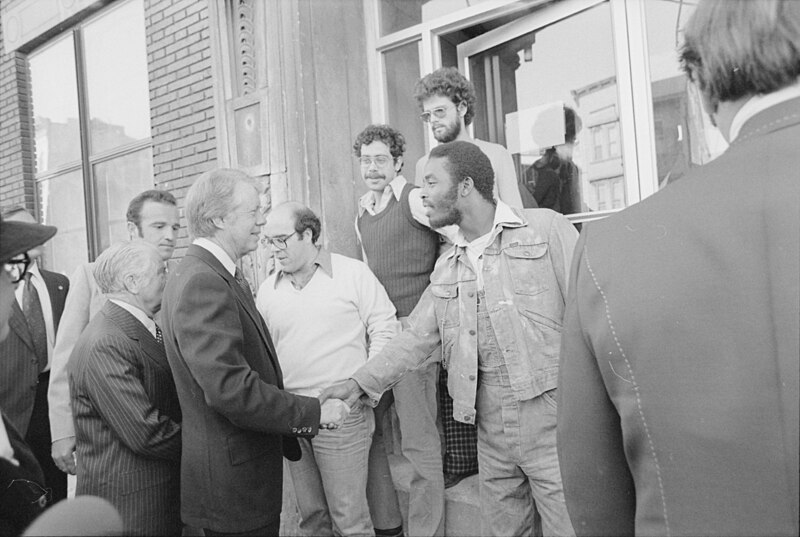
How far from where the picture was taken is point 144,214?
13.3ft

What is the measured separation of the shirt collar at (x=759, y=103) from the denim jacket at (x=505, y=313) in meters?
1.75

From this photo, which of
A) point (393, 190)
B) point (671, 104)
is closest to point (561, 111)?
point (671, 104)

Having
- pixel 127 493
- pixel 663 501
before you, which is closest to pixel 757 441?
pixel 663 501

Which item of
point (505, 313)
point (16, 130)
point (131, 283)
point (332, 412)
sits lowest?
point (332, 412)

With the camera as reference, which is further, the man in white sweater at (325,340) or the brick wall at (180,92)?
the brick wall at (180,92)

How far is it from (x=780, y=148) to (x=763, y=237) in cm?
16

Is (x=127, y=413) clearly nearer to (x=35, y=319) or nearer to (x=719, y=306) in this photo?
(x=35, y=319)

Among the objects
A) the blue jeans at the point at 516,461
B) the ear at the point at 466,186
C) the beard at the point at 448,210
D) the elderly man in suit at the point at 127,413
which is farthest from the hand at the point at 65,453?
the ear at the point at 466,186

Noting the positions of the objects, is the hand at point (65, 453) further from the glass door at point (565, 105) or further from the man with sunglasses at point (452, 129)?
the glass door at point (565, 105)

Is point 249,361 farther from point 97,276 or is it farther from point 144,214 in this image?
point 144,214

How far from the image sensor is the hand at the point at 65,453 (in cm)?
355

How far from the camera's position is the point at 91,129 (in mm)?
7871

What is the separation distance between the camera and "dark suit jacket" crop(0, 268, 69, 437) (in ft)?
12.0

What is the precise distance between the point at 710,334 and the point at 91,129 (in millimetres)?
8329
